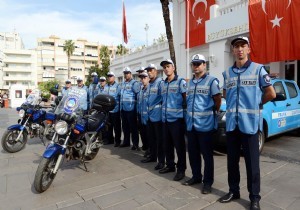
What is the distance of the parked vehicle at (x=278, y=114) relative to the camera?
548 centimetres

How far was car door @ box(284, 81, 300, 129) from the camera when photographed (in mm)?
6780

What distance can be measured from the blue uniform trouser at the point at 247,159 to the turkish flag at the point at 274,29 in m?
7.65

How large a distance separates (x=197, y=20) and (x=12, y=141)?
11854 mm

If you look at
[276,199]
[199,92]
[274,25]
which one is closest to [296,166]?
[276,199]

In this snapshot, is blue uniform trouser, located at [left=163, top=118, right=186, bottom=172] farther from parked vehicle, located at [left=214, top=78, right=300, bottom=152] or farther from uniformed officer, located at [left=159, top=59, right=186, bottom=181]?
parked vehicle, located at [left=214, top=78, right=300, bottom=152]

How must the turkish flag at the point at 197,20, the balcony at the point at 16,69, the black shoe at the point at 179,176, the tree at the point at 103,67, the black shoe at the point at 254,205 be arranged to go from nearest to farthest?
1. the black shoe at the point at 254,205
2. the black shoe at the point at 179,176
3. the turkish flag at the point at 197,20
4. the tree at the point at 103,67
5. the balcony at the point at 16,69

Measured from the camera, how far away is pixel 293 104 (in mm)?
6898

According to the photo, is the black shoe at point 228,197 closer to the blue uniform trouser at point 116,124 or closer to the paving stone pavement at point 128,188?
the paving stone pavement at point 128,188

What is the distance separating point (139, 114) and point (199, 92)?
268 cm

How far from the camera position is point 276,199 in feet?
11.7

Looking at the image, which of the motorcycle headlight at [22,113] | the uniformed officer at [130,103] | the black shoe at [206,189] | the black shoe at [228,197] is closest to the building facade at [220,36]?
the uniformed officer at [130,103]

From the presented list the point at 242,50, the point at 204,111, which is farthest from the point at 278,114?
the point at 242,50

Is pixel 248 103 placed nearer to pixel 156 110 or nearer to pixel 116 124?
pixel 156 110

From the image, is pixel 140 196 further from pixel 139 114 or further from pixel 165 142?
pixel 139 114
